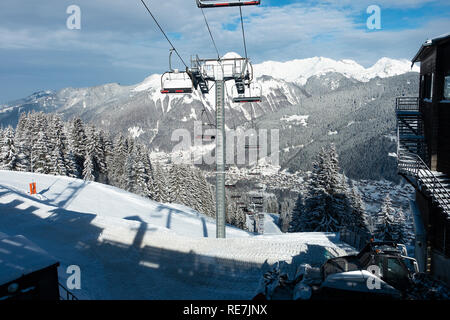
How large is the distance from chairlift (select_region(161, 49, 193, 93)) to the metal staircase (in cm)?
1122

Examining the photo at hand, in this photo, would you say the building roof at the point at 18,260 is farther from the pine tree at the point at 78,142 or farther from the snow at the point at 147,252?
the pine tree at the point at 78,142

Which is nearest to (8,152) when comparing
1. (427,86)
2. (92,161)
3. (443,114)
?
(92,161)

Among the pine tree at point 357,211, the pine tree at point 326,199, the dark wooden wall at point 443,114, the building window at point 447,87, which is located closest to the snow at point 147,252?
the dark wooden wall at point 443,114

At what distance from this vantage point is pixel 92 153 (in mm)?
50500

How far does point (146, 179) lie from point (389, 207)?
1254 inches

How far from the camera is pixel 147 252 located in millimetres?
14508

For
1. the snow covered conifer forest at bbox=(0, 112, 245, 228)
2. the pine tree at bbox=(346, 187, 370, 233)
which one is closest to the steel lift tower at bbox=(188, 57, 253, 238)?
the pine tree at bbox=(346, 187, 370, 233)

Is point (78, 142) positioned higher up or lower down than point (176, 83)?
lower down

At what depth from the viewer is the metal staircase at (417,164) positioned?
13773mm

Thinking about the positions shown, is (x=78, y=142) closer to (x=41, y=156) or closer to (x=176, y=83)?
(x=41, y=156)

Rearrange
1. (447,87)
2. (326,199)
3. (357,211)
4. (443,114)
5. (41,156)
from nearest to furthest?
(447,87)
(443,114)
(326,199)
(357,211)
(41,156)

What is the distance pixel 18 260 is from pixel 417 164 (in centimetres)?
1632
